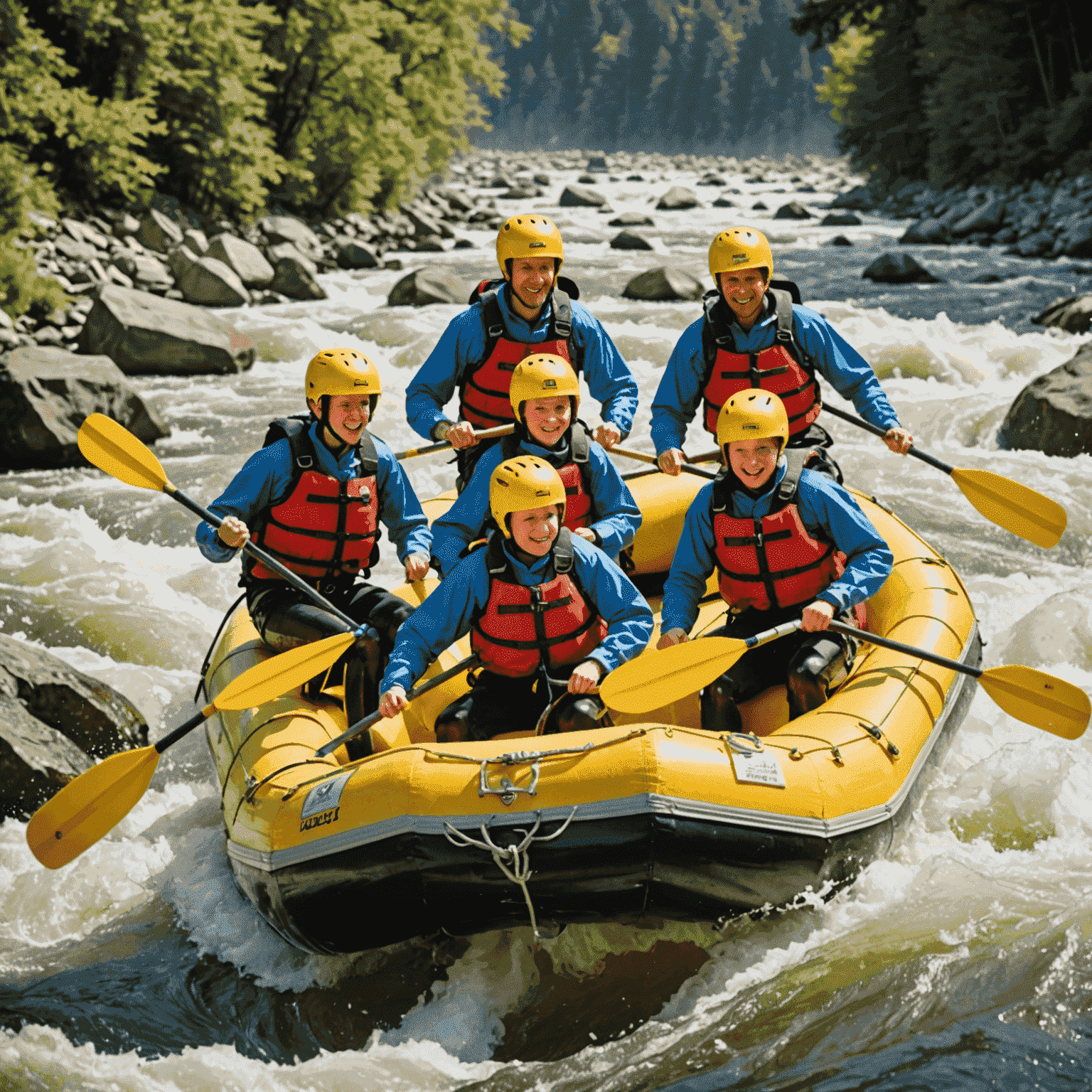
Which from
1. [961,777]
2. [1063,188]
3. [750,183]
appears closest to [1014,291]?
[1063,188]

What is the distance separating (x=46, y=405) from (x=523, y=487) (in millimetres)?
5456

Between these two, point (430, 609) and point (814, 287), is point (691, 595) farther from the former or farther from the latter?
point (814, 287)

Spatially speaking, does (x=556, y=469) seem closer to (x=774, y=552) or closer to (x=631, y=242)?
(x=774, y=552)

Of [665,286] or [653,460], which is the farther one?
[665,286]

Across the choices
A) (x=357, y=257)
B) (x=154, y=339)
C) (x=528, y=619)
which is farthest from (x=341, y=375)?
(x=357, y=257)

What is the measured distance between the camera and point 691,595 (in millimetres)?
3596

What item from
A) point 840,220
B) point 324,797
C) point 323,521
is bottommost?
point 324,797

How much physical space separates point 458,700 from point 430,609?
1.05ft

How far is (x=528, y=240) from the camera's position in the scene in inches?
159

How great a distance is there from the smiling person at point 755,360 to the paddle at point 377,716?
1162mm

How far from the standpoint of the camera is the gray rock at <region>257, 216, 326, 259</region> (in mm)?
15570

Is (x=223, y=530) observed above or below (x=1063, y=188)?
below

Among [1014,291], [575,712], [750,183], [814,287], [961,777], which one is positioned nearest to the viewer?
[575,712]

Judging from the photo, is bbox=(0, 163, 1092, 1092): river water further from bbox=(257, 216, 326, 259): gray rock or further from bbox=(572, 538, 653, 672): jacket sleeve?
bbox=(257, 216, 326, 259): gray rock
